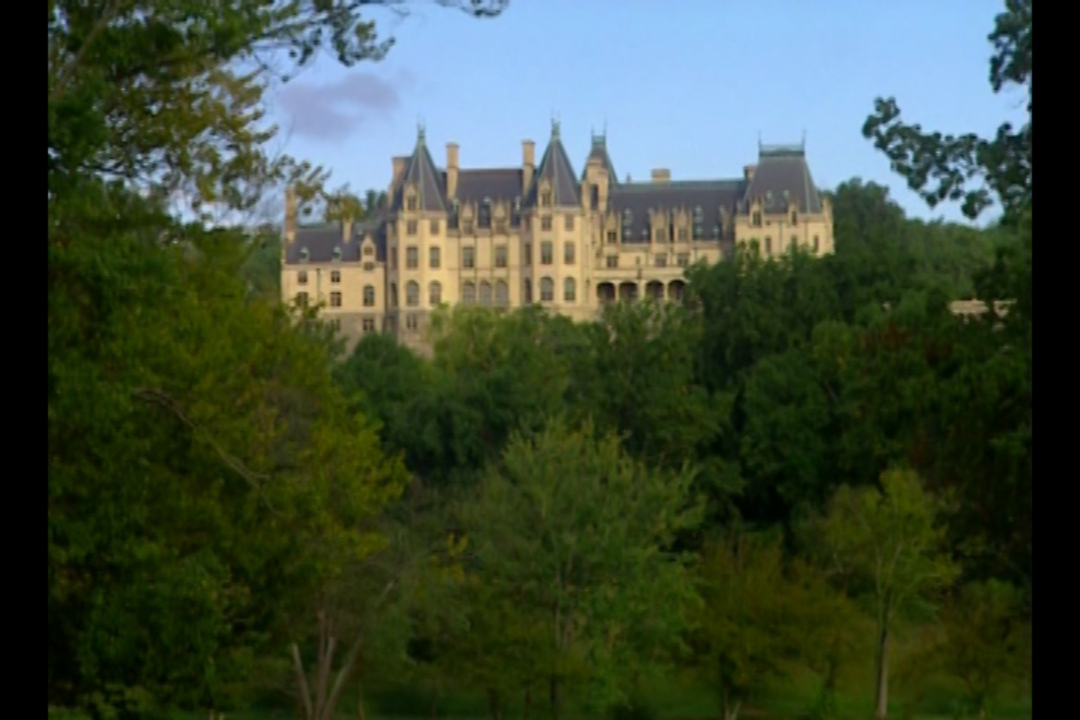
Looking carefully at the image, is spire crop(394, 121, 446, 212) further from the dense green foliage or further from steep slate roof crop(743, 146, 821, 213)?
the dense green foliage

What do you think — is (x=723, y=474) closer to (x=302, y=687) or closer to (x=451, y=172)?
(x=302, y=687)

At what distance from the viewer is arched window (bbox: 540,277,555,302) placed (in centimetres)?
9328

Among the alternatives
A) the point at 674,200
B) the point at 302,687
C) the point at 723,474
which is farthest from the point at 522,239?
the point at 302,687

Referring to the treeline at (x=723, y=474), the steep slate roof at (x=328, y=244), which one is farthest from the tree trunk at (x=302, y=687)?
the steep slate roof at (x=328, y=244)

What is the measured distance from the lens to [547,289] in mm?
93625

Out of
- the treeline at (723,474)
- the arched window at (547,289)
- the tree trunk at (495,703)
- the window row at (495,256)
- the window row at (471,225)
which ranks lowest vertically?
the tree trunk at (495,703)

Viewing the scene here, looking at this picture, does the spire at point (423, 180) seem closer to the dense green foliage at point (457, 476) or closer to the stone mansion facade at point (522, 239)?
the stone mansion facade at point (522, 239)

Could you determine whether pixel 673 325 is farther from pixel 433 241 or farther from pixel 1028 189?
pixel 433 241

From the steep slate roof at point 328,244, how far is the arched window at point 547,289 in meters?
7.41

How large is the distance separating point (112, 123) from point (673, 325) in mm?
36644

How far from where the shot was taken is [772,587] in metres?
27.8

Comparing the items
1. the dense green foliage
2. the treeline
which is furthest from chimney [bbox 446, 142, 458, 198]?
the dense green foliage

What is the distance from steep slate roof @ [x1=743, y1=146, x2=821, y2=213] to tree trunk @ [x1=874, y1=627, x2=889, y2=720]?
208 feet

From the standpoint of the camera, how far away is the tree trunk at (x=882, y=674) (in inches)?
1067
